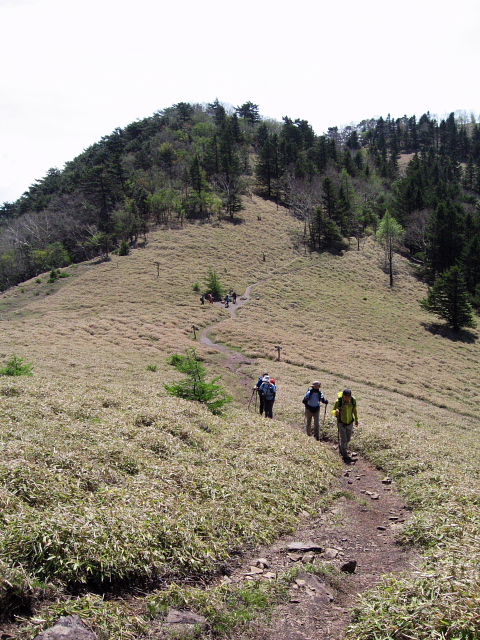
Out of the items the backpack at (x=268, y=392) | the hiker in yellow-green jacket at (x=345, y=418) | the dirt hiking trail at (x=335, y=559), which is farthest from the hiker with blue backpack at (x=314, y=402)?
the dirt hiking trail at (x=335, y=559)

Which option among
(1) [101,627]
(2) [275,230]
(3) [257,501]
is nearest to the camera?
(1) [101,627]

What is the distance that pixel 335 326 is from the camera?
4647 cm

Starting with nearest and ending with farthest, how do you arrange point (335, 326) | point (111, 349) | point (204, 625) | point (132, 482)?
1. point (204, 625)
2. point (132, 482)
3. point (111, 349)
4. point (335, 326)

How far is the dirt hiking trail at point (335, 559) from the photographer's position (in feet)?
15.8

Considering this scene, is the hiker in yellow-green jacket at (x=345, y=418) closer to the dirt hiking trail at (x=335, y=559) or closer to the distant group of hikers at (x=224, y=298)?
the dirt hiking trail at (x=335, y=559)

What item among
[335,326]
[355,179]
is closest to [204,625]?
[335,326]

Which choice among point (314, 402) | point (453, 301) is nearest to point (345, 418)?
point (314, 402)

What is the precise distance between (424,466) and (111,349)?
69.8 ft

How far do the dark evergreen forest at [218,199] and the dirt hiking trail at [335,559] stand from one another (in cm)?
5147

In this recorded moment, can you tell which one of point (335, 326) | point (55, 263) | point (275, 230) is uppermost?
point (275, 230)

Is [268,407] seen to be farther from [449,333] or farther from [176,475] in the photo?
[449,333]

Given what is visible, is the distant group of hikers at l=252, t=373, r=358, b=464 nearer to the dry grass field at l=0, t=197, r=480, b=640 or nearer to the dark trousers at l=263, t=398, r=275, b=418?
the dark trousers at l=263, t=398, r=275, b=418

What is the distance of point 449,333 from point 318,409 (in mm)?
43292

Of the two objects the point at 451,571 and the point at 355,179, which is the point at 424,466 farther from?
the point at 355,179
